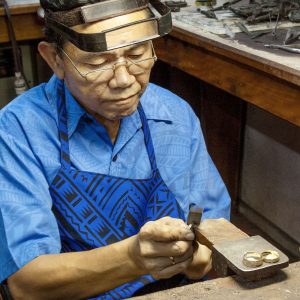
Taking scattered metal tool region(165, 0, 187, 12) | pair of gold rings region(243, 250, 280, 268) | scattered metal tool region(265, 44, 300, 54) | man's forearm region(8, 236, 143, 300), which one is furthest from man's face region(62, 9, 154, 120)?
scattered metal tool region(165, 0, 187, 12)

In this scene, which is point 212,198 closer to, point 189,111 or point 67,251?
point 189,111

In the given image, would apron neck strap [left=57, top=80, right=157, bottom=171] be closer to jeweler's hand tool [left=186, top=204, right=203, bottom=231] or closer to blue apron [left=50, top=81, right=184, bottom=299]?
blue apron [left=50, top=81, right=184, bottom=299]

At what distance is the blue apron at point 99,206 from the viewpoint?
4.97ft

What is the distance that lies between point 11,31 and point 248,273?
2.82 meters

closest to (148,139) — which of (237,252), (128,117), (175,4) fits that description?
(128,117)

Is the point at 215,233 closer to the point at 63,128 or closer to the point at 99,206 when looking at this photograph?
the point at 99,206

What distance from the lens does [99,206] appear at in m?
1.54

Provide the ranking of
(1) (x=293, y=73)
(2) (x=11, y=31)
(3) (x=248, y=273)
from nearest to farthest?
(3) (x=248, y=273), (1) (x=293, y=73), (2) (x=11, y=31)

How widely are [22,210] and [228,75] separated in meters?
1.41

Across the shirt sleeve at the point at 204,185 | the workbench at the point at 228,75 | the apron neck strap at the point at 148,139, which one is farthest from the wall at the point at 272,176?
the apron neck strap at the point at 148,139

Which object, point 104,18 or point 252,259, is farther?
point 104,18

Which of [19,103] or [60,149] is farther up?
[19,103]

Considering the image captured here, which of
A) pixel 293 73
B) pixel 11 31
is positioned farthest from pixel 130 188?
pixel 11 31

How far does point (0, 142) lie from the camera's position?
58.1 inches
